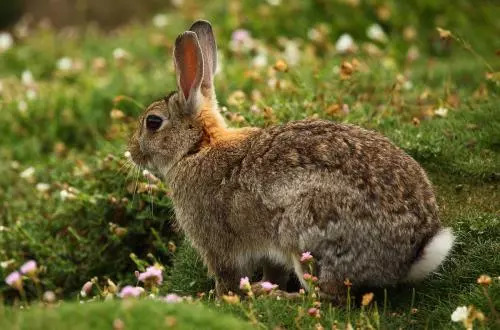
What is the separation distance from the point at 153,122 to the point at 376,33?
5.31 m

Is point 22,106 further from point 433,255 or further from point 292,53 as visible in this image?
point 433,255

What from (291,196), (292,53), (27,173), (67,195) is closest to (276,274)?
(291,196)

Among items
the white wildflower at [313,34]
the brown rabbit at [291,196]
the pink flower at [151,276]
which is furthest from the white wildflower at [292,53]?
the pink flower at [151,276]

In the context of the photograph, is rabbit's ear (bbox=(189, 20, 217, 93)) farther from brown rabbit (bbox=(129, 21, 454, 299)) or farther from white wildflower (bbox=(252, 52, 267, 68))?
white wildflower (bbox=(252, 52, 267, 68))

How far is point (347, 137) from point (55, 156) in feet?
15.6

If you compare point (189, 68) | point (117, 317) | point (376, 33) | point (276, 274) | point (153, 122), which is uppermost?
point (189, 68)

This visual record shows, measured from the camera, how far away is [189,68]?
284 inches

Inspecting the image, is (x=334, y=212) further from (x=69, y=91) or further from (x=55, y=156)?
(x=69, y=91)

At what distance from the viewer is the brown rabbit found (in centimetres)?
623

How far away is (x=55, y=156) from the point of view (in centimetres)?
1048

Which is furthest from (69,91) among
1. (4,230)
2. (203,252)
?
(203,252)

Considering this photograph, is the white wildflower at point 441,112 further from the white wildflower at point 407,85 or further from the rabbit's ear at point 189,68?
the rabbit's ear at point 189,68

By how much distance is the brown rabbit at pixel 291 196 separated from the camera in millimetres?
6230

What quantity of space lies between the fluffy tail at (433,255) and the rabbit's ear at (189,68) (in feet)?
6.53
